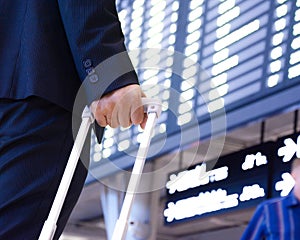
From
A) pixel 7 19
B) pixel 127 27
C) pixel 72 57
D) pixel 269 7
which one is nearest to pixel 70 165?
pixel 72 57

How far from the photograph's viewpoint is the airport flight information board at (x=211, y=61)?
378 cm

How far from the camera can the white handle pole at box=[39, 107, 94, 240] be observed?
1.25 m

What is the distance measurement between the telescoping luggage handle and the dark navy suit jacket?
5cm

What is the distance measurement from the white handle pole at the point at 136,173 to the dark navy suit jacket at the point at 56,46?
2.5 inches

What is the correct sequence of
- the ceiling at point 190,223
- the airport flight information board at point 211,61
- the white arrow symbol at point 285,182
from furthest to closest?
the ceiling at point 190,223 < the white arrow symbol at point 285,182 < the airport flight information board at point 211,61

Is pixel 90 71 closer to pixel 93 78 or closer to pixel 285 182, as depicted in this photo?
pixel 93 78

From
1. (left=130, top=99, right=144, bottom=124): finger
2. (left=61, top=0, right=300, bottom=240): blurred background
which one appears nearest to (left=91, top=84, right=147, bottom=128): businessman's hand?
(left=130, top=99, right=144, bottom=124): finger

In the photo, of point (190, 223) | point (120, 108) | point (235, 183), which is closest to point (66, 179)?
point (120, 108)

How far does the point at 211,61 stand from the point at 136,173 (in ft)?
9.92

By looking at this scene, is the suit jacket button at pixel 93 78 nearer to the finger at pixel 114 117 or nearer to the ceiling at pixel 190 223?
the finger at pixel 114 117

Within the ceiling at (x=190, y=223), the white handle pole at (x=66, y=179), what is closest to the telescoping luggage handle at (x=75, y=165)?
the white handle pole at (x=66, y=179)

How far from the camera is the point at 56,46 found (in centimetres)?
138

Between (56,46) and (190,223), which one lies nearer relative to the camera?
(56,46)

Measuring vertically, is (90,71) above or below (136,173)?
above
